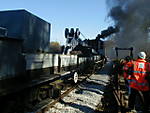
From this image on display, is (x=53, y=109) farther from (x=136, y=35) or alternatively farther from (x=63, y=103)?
(x=136, y=35)

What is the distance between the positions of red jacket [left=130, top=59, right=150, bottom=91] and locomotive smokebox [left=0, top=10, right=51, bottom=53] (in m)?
3.52

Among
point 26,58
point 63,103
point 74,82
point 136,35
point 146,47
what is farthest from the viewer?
point 146,47

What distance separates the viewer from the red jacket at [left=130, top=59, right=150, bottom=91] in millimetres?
5422

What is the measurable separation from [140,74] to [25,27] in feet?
13.2

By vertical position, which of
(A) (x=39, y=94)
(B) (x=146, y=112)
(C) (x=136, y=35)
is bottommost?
(B) (x=146, y=112)

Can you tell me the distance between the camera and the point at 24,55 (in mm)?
4863

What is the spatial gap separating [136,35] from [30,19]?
1133 inches

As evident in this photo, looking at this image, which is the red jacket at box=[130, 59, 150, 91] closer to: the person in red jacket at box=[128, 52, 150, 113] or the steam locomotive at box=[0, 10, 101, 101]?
the person in red jacket at box=[128, 52, 150, 113]

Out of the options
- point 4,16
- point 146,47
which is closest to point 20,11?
point 4,16

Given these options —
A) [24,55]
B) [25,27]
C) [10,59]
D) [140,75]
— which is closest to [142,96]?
→ [140,75]

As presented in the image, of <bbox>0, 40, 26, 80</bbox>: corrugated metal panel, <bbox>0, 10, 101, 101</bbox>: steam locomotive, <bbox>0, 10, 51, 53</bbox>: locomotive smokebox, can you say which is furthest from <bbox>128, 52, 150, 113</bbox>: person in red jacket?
<bbox>0, 10, 51, 53</bbox>: locomotive smokebox

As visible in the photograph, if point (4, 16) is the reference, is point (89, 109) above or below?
below

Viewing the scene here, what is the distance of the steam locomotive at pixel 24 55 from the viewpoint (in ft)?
14.1

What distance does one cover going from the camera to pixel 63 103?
6.86 metres
